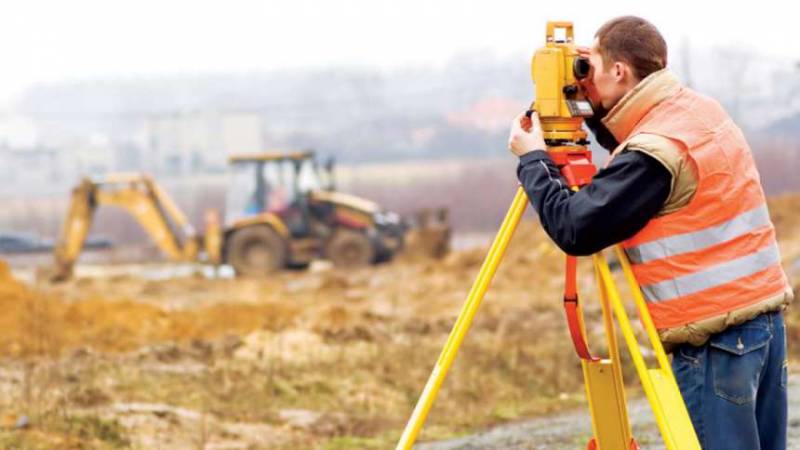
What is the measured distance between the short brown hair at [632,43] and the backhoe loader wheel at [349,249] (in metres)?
22.8

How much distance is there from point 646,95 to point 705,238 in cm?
43

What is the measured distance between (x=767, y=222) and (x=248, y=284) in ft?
68.6

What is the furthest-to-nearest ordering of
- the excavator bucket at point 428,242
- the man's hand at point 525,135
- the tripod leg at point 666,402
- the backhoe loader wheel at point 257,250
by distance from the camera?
the excavator bucket at point 428,242 → the backhoe loader wheel at point 257,250 → the man's hand at point 525,135 → the tripod leg at point 666,402

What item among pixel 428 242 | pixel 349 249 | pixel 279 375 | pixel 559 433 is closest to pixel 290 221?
pixel 349 249

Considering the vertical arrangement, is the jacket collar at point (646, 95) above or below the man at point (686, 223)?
above

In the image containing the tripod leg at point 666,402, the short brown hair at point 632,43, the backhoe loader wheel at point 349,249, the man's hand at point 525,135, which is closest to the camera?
the tripod leg at point 666,402

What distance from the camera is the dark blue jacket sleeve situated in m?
3.85

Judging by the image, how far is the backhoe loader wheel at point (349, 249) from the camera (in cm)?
2683

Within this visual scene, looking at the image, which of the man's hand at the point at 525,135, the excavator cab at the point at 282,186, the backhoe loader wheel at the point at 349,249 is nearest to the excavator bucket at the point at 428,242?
the backhoe loader wheel at the point at 349,249

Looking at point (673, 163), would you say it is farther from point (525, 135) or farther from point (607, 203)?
point (525, 135)

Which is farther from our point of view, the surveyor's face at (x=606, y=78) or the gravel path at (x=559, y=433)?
the gravel path at (x=559, y=433)

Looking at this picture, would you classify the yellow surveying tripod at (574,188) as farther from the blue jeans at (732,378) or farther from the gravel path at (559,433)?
the gravel path at (559,433)

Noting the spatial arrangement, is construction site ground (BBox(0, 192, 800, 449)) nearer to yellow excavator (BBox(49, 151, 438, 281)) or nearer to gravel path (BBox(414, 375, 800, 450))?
gravel path (BBox(414, 375, 800, 450))

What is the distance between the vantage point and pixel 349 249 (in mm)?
26906
